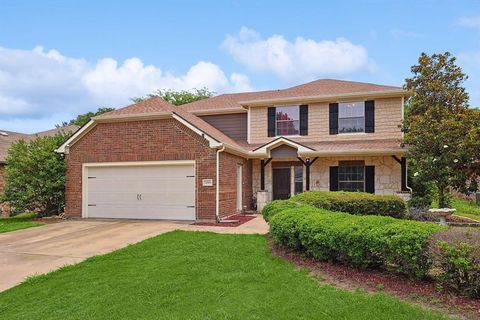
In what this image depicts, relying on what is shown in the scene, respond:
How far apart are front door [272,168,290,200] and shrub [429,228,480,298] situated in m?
12.1

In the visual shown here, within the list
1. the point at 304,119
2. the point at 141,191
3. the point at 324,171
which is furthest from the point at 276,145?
the point at 141,191

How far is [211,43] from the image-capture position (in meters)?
15.8

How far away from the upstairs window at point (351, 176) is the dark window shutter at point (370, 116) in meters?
1.68

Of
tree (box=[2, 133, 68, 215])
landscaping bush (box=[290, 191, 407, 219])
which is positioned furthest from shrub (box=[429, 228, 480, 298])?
tree (box=[2, 133, 68, 215])

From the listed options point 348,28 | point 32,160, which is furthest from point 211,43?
point 32,160

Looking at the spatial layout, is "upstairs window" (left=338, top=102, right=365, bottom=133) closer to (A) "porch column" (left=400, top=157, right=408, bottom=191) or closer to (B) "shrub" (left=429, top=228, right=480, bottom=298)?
(A) "porch column" (left=400, top=157, right=408, bottom=191)

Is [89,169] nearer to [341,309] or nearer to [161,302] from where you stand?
[161,302]

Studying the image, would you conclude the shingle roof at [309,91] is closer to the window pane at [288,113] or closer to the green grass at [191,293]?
the window pane at [288,113]

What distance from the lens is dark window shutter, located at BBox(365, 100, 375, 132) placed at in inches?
637

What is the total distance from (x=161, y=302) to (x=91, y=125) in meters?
11.4

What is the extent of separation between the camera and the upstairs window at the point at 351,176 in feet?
52.3

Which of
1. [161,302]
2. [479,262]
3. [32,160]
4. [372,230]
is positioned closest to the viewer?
[479,262]

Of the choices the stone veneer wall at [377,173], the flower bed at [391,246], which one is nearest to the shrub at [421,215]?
the stone veneer wall at [377,173]

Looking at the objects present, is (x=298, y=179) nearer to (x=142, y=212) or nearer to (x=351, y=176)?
(x=351, y=176)
